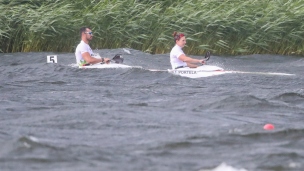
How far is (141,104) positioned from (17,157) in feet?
14.2

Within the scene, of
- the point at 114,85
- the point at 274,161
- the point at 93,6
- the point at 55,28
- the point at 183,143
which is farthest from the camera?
the point at 93,6

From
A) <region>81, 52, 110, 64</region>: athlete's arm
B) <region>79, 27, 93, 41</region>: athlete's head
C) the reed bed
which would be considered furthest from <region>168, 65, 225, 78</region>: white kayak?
the reed bed

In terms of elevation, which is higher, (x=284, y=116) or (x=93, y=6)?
(x=93, y=6)

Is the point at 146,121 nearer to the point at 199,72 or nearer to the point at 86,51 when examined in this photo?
the point at 199,72

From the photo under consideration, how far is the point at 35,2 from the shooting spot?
80.9ft

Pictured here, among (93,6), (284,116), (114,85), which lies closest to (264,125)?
(284,116)

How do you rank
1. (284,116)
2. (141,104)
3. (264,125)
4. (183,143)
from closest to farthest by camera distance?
1. (183,143)
2. (264,125)
3. (284,116)
4. (141,104)

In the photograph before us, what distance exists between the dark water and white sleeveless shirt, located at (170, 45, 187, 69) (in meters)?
0.40

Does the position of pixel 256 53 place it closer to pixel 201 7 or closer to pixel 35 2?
pixel 201 7

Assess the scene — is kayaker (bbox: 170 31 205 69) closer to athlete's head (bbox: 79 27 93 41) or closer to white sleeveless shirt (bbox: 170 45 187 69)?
white sleeveless shirt (bbox: 170 45 187 69)

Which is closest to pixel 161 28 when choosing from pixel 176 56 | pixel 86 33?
pixel 86 33

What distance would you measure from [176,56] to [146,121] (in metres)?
6.06

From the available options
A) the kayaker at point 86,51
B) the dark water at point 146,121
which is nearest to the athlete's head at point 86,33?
the kayaker at point 86,51

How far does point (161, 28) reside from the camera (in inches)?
914
